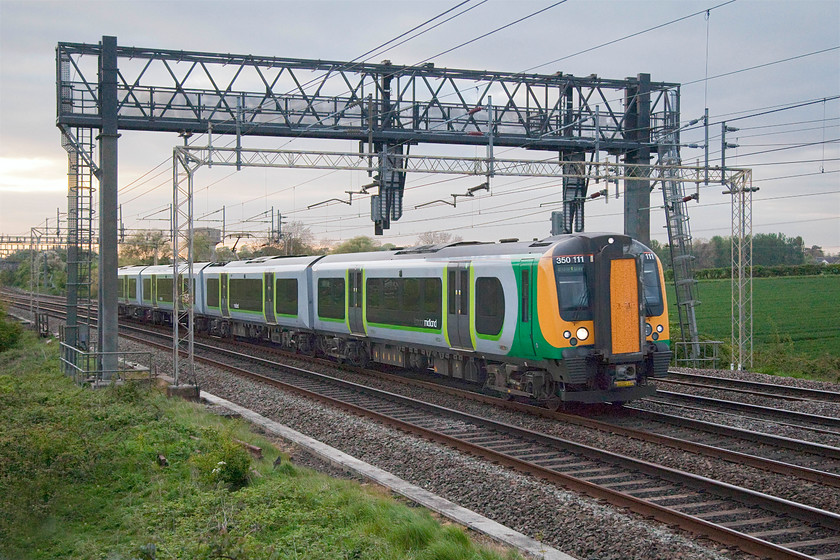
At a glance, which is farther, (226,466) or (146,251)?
(146,251)

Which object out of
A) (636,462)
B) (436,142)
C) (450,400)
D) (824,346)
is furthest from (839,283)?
(636,462)

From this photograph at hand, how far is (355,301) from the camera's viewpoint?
19703mm

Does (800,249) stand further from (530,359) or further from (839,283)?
(530,359)

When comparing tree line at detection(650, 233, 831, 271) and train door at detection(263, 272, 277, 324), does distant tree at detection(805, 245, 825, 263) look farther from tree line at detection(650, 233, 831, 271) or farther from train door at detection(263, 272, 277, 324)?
train door at detection(263, 272, 277, 324)

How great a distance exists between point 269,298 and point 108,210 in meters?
7.22

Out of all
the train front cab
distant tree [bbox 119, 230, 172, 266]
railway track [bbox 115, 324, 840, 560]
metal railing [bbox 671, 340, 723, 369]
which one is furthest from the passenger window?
distant tree [bbox 119, 230, 172, 266]

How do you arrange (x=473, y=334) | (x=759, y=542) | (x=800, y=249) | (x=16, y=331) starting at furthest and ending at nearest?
(x=800, y=249) < (x=16, y=331) < (x=473, y=334) < (x=759, y=542)

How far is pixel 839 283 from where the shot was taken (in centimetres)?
5222

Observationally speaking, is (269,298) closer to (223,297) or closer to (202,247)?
(223,297)

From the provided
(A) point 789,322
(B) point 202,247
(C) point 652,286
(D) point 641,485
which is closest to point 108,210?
(C) point 652,286

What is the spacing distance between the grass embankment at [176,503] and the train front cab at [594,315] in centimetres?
477

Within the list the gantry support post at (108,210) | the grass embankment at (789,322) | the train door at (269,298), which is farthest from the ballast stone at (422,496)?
the grass embankment at (789,322)

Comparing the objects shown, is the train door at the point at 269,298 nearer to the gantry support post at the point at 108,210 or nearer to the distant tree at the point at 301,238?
the gantry support post at the point at 108,210

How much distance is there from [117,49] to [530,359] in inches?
562
